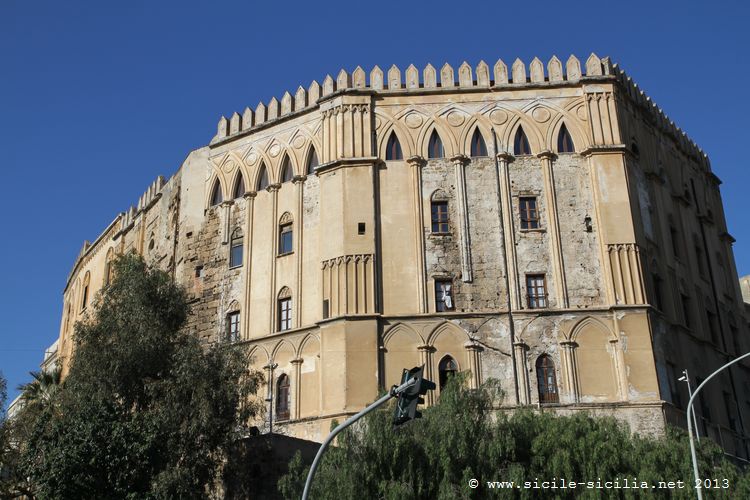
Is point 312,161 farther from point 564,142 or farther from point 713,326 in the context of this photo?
point 713,326

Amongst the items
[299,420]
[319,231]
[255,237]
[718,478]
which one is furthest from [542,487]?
[255,237]

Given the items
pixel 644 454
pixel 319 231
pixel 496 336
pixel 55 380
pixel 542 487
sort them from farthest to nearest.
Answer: pixel 55 380 < pixel 319 231 < pixel 496 336 < pixel 644 454 < pixel 542 487

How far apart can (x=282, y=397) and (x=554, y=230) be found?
10296 millimetres

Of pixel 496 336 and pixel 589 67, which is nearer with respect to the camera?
pixel 496 336

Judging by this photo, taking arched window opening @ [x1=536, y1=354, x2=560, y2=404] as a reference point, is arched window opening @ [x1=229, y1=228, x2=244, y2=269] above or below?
above

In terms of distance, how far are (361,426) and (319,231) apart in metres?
10.7

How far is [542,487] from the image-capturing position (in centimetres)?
2030

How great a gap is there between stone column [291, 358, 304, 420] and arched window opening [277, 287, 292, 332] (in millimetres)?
1364

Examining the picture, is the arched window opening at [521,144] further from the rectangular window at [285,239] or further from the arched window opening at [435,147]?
the rectangular window at [285,239]

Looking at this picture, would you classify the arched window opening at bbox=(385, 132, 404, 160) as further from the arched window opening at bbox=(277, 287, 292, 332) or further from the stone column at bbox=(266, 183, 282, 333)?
the arched window opening at bbox=(277, 287, 292, 332)

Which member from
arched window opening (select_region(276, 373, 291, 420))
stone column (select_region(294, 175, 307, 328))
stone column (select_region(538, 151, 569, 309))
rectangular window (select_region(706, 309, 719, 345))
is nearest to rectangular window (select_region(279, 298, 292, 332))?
stone column (select_region(294, 175, 307, 328))

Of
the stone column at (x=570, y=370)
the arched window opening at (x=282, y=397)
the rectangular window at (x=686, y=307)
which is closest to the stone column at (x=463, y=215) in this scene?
the stone column at (x=570, y=370)

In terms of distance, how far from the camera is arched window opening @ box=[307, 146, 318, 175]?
31.6 m

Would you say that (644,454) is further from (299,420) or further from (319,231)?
(319,231)
